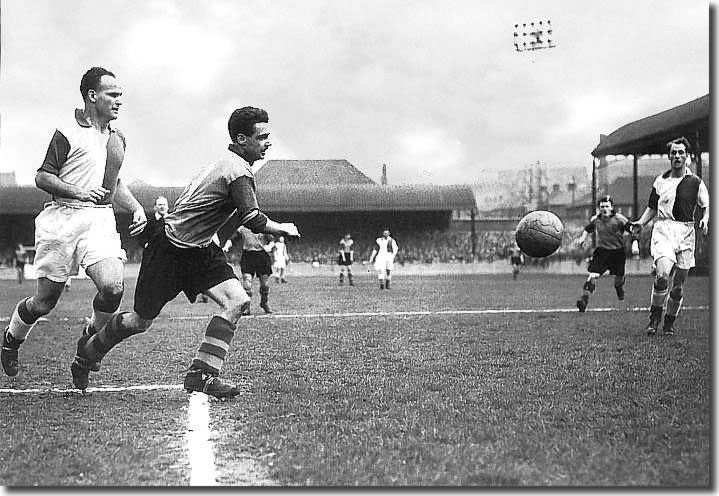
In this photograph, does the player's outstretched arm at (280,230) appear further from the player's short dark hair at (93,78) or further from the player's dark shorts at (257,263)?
the player's dark shorts at (257,263)

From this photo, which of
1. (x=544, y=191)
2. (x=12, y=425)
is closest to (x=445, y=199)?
(x=544, y=191)

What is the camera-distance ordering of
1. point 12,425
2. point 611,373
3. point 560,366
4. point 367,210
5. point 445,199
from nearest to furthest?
point 12,425 < point 611,373 < point 560,366 < point 367,210 < point 445,199

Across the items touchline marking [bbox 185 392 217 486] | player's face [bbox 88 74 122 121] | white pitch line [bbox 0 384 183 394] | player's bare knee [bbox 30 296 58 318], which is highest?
player's face [bbox 88 74 122 121]

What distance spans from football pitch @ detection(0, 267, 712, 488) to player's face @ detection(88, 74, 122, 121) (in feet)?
5.30

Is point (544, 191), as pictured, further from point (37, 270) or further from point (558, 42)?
point (37, 270)

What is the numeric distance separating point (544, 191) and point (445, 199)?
1635 millimetres

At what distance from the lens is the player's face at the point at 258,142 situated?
4.23 metres

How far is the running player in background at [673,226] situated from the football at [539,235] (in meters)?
1.79

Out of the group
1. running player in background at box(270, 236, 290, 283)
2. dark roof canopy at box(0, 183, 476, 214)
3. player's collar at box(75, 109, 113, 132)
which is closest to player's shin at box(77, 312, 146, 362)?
player's collar at box(75, 109, 113, 132)

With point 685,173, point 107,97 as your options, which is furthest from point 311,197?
point 685,173

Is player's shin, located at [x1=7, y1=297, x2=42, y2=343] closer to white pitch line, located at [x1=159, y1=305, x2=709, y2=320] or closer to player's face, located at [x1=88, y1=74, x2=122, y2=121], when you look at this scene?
player's face, located at [x1=88, y1=74, x2=122, y2=121]

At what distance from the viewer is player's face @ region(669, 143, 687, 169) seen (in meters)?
6.68

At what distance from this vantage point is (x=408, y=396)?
14.8 ft

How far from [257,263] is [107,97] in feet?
20.4
